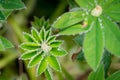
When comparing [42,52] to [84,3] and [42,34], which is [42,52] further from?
[84,3]

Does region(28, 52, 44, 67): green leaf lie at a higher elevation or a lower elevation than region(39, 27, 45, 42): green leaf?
lower

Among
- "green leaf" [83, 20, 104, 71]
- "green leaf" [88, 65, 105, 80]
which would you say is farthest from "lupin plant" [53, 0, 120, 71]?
"green leaf" [88, 65, 105, 80]

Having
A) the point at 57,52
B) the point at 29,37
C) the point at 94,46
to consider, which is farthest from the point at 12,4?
the point at 94,46

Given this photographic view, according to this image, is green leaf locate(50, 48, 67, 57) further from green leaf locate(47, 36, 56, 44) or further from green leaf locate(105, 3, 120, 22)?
green leaf locate(105, 3, 120, 22)

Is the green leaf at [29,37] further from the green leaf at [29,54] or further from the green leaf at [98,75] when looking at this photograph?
the green leaf at [98,75]

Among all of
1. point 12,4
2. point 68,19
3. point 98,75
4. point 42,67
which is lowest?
point 98,75

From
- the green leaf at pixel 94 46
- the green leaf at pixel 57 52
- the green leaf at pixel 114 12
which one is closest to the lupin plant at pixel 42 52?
the green leaf at pixel 57 52
